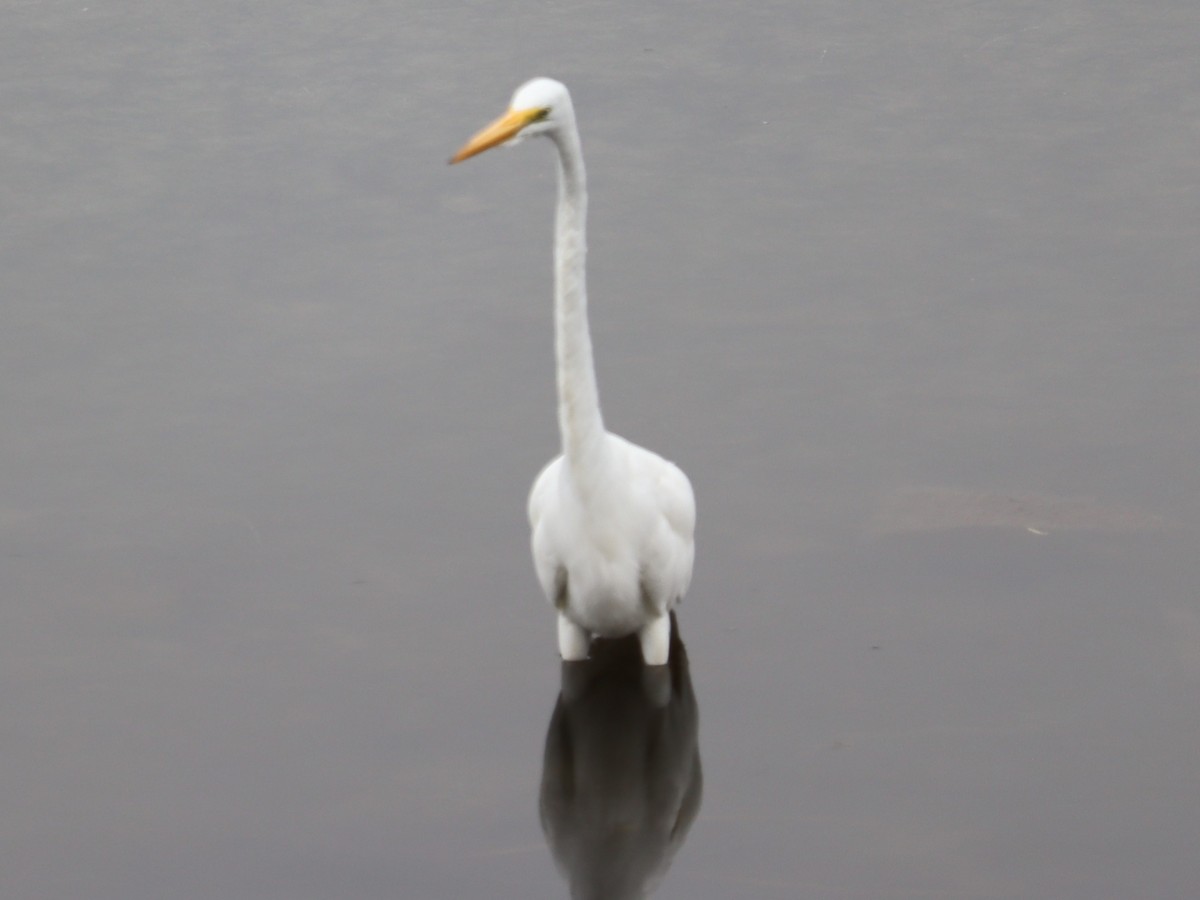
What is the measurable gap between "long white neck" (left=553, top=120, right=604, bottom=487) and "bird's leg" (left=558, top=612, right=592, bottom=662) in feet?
1.34

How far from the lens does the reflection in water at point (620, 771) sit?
335 centimetres

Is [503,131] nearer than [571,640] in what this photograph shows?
Yes

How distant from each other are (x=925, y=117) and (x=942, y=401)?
4.77 ft

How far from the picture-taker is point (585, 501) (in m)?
3.47

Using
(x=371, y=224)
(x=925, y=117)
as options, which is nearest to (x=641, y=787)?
(x=371, y=224)

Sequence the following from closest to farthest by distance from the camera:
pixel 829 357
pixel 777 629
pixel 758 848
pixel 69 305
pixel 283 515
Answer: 1. pixel 758 848
2. pixel 777 629
3. pixel 283 515
4. pixel 829 357
5. pixel 69 305

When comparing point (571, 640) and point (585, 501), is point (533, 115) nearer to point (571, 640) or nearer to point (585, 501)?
point (585, 501)

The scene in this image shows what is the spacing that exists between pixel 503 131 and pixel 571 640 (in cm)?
105

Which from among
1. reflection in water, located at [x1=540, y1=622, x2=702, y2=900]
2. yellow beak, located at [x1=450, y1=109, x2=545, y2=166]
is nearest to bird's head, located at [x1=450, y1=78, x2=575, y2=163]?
yellow beak, located at [x1=450, y1=109, x2=545, y2=166]

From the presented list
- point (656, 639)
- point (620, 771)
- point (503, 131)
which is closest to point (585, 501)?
point (656, 639)

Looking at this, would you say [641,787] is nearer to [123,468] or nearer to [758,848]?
[758,848]

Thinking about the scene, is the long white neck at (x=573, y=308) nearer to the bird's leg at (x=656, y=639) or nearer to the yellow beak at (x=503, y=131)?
the yellow beak at (x=503, y=131)

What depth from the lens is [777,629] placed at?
3.79 meters

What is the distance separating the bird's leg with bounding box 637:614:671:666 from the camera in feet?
12.0
